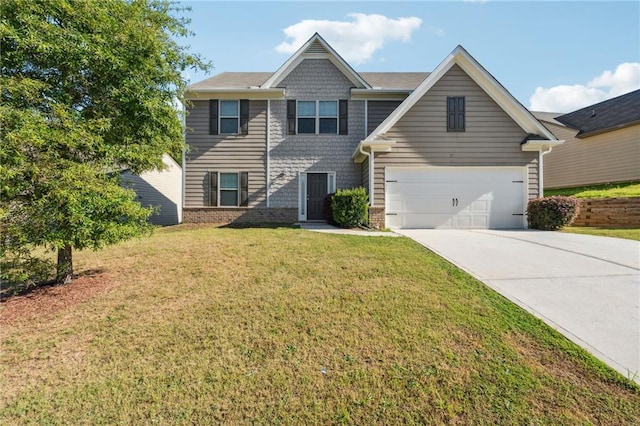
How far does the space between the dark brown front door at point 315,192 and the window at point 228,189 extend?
2.71 m

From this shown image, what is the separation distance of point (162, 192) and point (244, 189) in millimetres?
8235

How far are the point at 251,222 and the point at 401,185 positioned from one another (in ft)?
21.1

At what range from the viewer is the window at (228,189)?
13.2 m

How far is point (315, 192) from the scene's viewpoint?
13.5 m

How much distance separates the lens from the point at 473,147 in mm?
10812

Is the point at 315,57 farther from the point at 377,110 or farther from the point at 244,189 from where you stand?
the point at 244,189

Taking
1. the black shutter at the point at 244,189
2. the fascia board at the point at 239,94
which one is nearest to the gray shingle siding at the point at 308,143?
the fascia board at the point at 239,94

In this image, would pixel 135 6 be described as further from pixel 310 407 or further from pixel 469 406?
pixel 469 406

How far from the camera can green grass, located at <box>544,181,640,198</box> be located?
13.2 meters

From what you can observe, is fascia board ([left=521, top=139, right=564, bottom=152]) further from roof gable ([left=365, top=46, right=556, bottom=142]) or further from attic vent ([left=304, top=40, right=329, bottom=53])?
attic vent ([left=304, top=40, right=329, bottom=53])

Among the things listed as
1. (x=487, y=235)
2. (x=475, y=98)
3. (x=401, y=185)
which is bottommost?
(x=487, y=235)

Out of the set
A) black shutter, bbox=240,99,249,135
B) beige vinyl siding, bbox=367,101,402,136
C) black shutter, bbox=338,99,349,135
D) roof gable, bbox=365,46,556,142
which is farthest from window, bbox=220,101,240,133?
roof gable, bbox=365,46,556,142

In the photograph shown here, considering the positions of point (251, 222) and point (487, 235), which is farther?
point (251, 222)

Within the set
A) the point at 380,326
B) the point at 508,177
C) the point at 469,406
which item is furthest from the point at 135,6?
the point at 508,177
